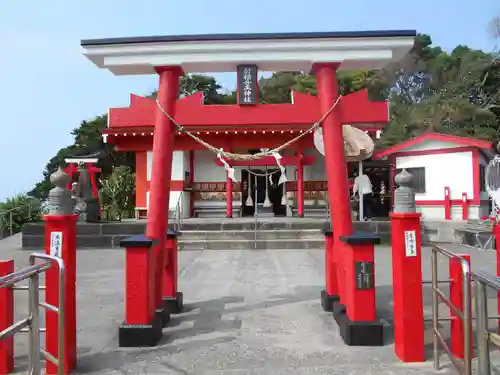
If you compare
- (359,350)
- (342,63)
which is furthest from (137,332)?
(342,63)

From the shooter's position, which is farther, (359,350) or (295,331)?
(295,331)

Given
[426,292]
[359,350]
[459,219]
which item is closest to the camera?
[359,350]

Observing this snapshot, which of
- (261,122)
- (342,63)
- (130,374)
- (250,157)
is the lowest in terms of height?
(130,374)

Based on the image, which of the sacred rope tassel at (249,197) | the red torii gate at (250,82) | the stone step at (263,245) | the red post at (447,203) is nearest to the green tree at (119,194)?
the sacred rope tassel at (249,197)

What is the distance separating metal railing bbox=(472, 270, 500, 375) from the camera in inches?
93.9

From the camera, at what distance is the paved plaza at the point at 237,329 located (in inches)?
159

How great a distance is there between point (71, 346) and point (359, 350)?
8.87ft

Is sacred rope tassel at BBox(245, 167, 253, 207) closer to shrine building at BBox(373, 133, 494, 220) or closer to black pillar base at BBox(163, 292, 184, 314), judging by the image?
shrine building at BBox(373, 133, 494, 220)

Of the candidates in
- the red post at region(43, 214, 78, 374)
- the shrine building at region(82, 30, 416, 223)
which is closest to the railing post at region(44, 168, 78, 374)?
the red post at region(43, 214, 78, 374)

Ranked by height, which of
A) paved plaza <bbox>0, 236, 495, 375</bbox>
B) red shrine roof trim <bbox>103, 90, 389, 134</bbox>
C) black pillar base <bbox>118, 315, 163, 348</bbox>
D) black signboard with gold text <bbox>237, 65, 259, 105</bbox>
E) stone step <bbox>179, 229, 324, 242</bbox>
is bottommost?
paved plaza <bbox>0, 236, 495, 375</bbox>

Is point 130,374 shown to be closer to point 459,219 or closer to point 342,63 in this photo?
point 342,63

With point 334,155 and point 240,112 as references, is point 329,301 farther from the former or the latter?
point 240,112

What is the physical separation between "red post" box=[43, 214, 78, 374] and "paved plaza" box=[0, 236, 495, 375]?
0.92ft

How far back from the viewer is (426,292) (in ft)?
22.6
